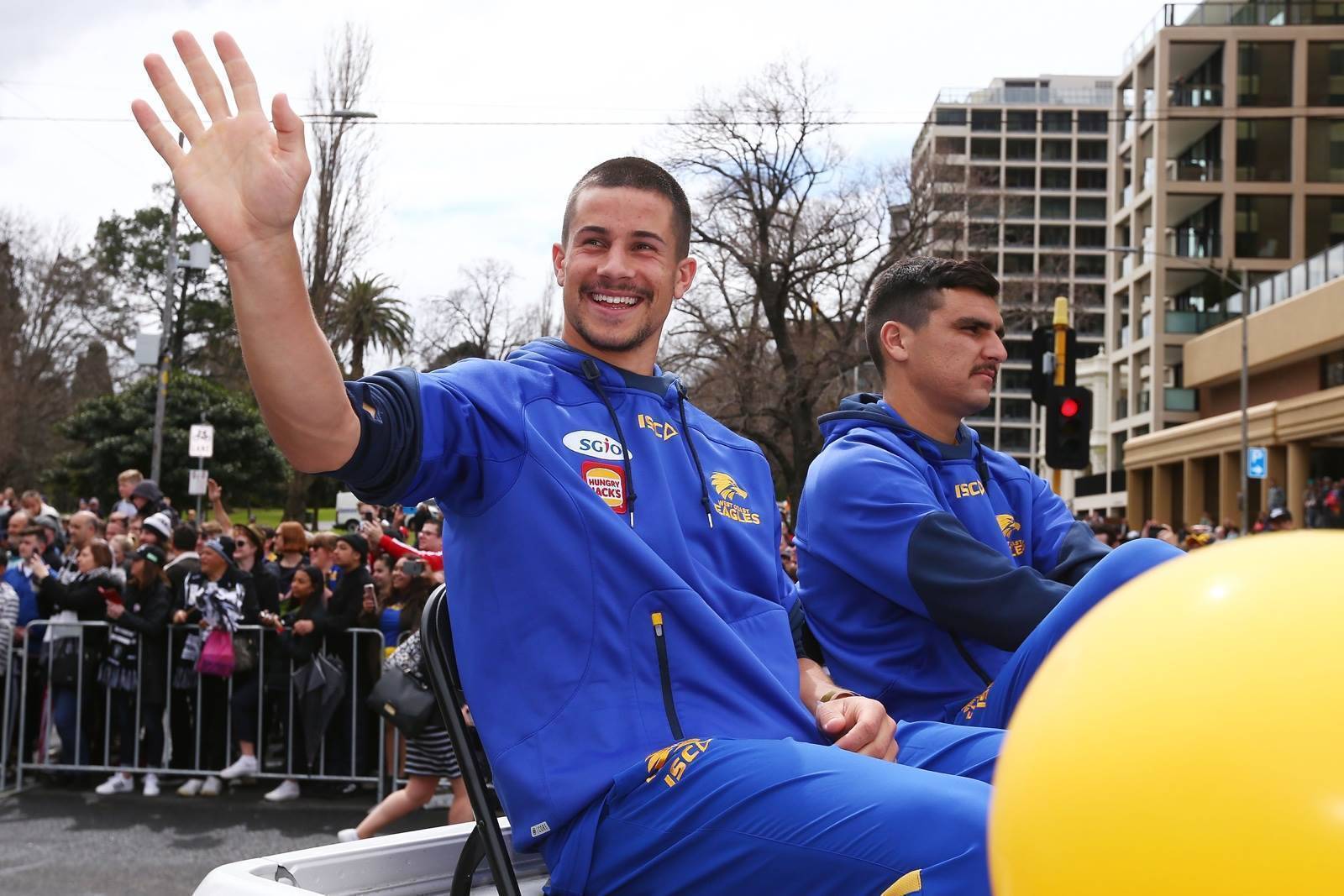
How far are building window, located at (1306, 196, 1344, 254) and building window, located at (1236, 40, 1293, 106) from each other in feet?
13.6

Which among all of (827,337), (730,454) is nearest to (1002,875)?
(730,454)

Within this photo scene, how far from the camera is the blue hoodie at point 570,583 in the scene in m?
2.21

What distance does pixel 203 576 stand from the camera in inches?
389

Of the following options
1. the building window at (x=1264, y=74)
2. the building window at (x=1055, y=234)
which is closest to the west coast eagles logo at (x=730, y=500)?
the building window at (x=1264, y=74)

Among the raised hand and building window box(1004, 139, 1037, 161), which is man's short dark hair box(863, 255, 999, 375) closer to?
the raised hand

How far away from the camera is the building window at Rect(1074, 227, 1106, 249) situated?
108375 mm

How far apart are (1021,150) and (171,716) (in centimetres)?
10880

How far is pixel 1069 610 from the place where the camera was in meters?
2.48

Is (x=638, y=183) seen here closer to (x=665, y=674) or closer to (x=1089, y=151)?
(x=665, y=674)

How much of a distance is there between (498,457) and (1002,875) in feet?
4.37

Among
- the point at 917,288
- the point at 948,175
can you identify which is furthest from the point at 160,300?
the point at 917,288

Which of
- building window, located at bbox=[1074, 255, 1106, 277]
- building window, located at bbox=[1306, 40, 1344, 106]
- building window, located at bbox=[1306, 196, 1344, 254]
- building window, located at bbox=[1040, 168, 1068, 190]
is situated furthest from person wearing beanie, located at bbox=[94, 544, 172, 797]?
building window, located at bbox=[1040, 168, 1068, 190]

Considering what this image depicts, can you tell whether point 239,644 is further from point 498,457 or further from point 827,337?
point 827,337

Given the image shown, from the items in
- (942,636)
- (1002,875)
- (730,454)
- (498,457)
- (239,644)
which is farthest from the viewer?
(239,644)
